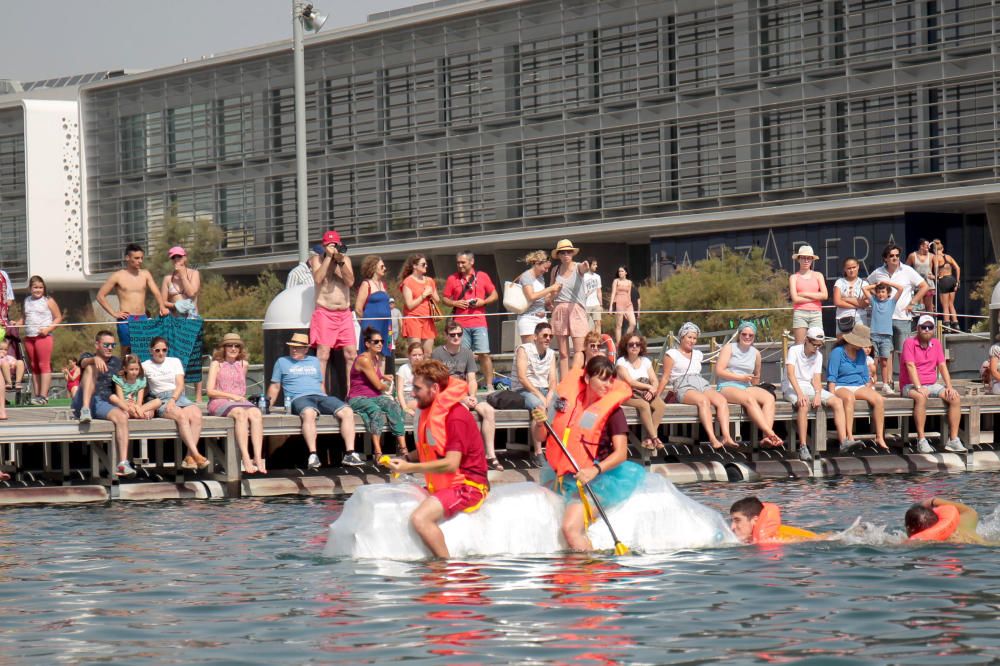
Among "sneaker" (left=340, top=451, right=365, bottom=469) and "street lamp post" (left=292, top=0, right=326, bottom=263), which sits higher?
"street lamp post" (left=292, top=0, right=326, bottom=263)

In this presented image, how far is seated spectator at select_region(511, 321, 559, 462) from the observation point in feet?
62.5

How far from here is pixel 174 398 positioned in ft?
58.5

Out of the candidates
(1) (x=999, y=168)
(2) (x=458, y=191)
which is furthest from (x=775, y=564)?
(2) (x=458, y=191)

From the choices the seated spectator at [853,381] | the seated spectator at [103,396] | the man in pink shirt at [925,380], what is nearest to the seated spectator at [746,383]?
the seated spectator at [853,381]

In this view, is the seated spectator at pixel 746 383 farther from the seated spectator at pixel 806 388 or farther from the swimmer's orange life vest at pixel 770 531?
the swimmer's orange life vest at pixel 770 531

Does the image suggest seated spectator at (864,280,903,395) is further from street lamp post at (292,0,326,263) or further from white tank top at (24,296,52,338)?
white tank top at (24,296,52,338)

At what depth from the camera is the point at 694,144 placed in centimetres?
5097

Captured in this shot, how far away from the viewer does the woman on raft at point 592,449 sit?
13.0 metres

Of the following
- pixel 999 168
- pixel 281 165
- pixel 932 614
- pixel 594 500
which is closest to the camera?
pixel 932 614

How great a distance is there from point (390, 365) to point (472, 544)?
8.30 metres

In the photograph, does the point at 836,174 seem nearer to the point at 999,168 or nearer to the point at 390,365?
the point at 999,168

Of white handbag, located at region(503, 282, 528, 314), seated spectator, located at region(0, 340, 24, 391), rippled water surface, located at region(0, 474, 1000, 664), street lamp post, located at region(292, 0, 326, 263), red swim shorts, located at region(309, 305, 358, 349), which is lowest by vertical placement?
rippled water surface, located at region(0, 474, 1000, 664)

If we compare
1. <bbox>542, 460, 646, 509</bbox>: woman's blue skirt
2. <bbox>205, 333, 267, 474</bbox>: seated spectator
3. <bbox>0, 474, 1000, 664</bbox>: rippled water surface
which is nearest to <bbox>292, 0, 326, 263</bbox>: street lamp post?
<bbox>205, 333, 267, 474</bbox>: seated spectator

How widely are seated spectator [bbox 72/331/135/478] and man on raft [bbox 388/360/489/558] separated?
5.73 metres
